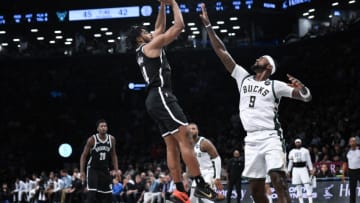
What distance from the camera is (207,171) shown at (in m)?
11.8

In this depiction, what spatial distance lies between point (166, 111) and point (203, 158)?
13.1 feet

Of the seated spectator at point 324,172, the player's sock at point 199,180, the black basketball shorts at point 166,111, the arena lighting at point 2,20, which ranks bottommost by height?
the seated spectator at point 324,172

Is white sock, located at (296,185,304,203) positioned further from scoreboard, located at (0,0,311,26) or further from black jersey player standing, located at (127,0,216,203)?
scoreboard, located at (0,0,311,26)

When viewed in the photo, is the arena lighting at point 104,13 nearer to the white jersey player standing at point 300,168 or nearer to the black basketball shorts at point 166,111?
the white jersey player standing at point 300,168

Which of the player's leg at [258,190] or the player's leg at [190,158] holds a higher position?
the player's leg at [190,158]

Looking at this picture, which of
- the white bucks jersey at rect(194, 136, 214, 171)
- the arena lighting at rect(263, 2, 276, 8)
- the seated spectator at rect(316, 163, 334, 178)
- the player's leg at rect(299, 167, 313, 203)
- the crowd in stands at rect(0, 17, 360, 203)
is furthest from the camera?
the arena lighting at rect(263, 2, 276, 8)

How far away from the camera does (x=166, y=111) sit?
7914 millimetres

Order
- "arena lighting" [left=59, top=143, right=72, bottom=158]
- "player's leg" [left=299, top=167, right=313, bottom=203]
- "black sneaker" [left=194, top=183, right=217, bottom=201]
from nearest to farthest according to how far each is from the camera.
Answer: "black sneaker" [left=194, top=183, right=217, bottom=201] → "player's leg" [left=299, top=167, right=313, bottom=203] → "arena lighting" [left=59, top=143, right=72, bottom=158]

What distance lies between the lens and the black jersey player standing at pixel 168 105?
7.87m

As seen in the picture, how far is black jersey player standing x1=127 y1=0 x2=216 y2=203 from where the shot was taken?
310 inches

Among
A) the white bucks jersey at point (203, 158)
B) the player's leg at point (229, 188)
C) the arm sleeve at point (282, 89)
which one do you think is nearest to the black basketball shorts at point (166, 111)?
the arm sleeve at point (282, 89)

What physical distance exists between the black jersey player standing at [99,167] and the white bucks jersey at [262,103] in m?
4.93

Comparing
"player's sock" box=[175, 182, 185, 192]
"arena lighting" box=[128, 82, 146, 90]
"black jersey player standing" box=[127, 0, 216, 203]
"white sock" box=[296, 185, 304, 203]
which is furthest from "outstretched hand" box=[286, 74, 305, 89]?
"arena lighting" box=[128, 82, 146, 90]

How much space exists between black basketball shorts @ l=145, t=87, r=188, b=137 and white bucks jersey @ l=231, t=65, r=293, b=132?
1.26 metres
